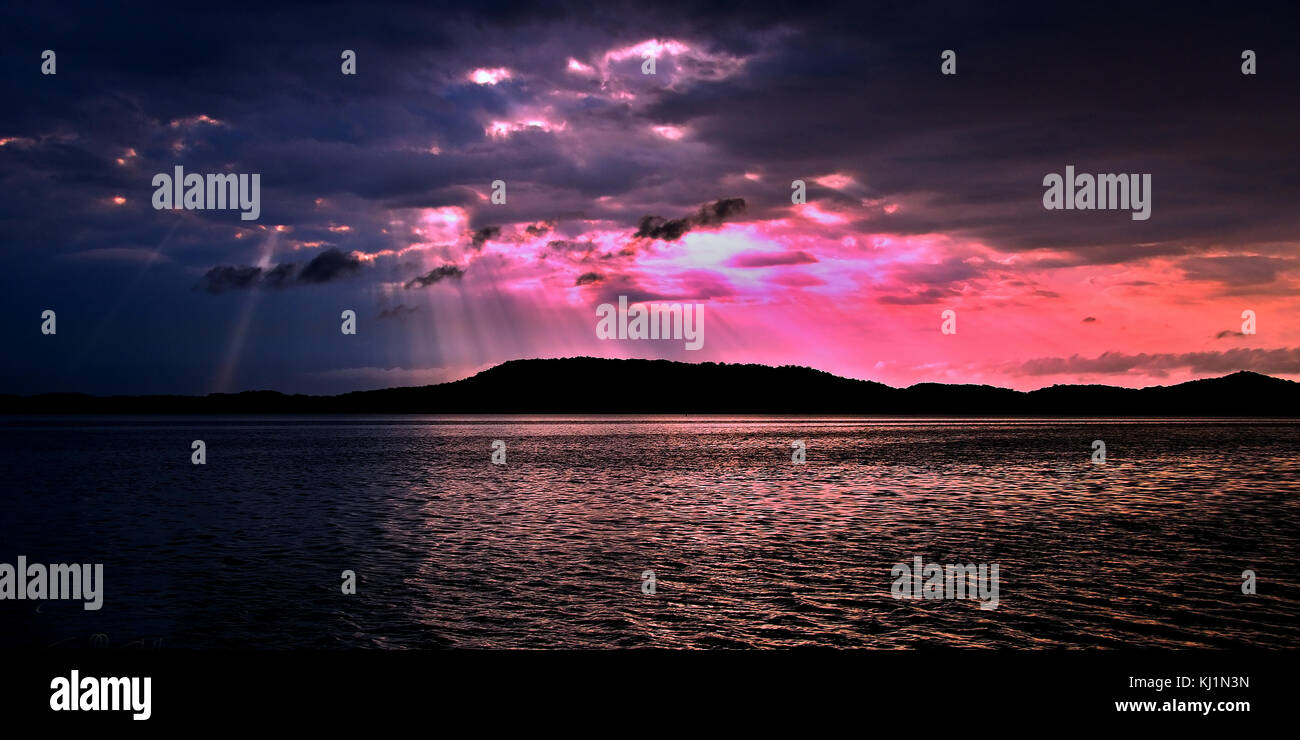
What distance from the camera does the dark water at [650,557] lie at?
19.3 meters

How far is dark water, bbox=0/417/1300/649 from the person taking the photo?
A: 762 inches

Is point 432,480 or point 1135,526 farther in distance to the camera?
point 432,480

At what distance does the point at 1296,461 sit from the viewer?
84.6m

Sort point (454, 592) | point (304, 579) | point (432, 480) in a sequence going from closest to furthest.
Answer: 1. point (454, 592)
2. point (304, 579)
3. point (432, 480)

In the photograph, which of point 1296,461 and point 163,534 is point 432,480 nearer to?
point 163,534

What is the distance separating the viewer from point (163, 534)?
35.3m

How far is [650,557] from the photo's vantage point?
94.4 feet

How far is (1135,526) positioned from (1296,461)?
67381mm
